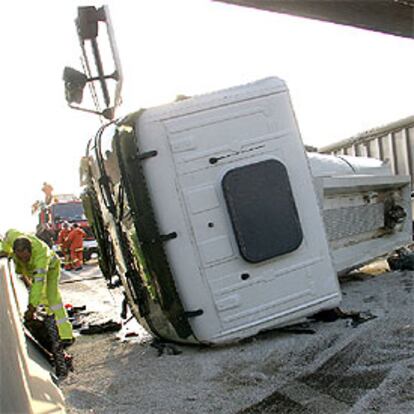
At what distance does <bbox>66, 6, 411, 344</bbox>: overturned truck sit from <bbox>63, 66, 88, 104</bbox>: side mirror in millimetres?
32

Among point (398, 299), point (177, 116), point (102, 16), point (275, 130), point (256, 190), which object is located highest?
point (102, 16)

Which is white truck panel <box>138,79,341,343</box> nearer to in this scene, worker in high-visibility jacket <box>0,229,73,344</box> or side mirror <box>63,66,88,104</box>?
side mirror <box>63,66,88,104</box>

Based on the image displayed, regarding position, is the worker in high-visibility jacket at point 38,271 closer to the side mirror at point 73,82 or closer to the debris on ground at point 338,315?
the side mirror at point 73,82

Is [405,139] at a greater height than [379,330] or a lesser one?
greater

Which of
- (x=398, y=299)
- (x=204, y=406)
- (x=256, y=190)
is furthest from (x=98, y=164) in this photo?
(x=398, y=299)

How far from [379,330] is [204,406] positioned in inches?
52.8

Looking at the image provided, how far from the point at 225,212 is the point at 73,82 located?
4.47 ft

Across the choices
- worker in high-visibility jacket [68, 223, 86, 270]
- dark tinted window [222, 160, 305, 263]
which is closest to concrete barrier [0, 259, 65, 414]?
dark tinted window [222, 160, 305, 263]

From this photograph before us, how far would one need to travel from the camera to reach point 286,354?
314cm

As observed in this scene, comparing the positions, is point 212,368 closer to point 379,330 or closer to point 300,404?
point 300,404

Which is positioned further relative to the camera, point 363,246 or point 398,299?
point 363,246

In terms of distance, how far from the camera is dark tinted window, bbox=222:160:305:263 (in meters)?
3.33

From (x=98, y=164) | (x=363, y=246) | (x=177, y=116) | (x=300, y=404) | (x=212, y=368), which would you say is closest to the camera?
(x=300, y=404)

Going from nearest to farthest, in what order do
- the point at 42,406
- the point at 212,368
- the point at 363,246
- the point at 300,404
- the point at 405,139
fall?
1. the point at 42,406
2. the point at 300,404
3. the point at 212,368
4. the point at 363,246
5. the point at 405,139
